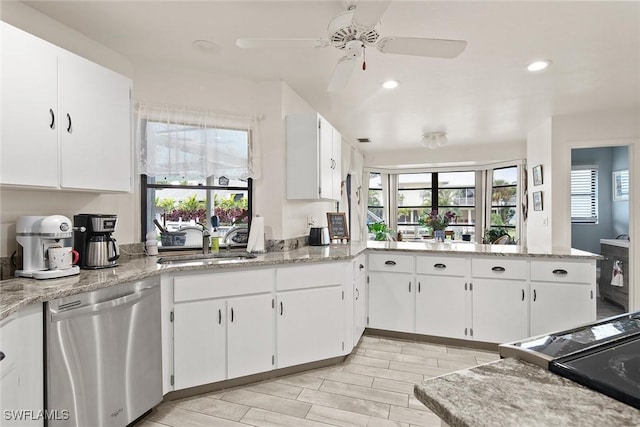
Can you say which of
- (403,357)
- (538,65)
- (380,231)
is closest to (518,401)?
(403,357)

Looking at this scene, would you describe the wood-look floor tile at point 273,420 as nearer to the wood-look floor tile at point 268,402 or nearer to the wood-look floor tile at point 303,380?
the wood-look floor tile at point 268,402

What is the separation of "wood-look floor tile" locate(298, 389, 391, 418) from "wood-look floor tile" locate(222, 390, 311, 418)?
0.28ft

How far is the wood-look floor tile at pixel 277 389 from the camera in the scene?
2305mm

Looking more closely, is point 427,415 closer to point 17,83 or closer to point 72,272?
point 72,272

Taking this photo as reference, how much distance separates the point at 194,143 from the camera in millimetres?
2918

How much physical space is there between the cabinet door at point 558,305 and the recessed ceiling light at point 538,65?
183 cm

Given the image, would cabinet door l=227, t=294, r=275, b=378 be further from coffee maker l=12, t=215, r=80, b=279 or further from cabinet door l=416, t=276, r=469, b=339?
cabinet door l=416, t=276, r=469, b=339

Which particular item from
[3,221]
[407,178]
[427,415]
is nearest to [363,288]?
[427,415]

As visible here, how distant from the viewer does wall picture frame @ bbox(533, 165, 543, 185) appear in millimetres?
4625

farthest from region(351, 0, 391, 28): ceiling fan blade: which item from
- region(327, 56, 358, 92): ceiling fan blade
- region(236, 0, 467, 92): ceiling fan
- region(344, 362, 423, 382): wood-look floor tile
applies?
region(344, 362, 423, 382): wood-look floor tile

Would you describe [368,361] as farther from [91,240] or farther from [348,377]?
[91,240]

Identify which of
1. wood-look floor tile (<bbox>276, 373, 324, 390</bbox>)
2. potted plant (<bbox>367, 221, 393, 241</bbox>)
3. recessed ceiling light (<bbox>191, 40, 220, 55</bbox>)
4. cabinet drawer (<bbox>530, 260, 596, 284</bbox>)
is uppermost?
recessed ceiling light (<bbox>191, 40, 220, 55</bbox>)

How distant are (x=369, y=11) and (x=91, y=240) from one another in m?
2.05

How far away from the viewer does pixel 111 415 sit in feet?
5.80
